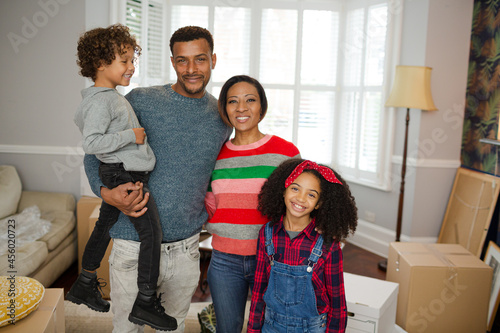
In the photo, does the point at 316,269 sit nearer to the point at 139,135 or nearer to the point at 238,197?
the point at 238,197

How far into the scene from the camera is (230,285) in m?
1.56

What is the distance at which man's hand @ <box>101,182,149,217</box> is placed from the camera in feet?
4.58

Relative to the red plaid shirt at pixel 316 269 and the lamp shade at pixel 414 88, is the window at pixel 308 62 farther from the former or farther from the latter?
the red plaid shirt at pixel 316 269

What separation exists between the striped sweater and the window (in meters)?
2.71

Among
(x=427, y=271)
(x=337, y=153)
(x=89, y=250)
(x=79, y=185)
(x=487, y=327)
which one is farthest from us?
(x=337, y=153)

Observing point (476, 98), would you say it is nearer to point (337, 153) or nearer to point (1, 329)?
point (337, 153)

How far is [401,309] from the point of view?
260 centimetres

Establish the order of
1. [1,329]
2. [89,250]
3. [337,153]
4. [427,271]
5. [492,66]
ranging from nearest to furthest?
[89,250] → [1,329] → [427,271] → [492,66] → [337,153]

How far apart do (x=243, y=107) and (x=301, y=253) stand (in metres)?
0.60

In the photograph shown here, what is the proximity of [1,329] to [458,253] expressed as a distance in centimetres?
261

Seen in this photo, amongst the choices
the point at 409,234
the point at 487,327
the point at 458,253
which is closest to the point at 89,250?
the point at 458,253

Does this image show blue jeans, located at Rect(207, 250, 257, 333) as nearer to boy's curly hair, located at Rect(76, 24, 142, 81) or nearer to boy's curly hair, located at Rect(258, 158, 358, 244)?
boy's curly hair, located at Rect(258, 158, 358, 244)

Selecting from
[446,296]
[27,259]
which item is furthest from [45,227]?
[446,296]

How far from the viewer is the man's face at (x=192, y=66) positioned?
60.9 inches
